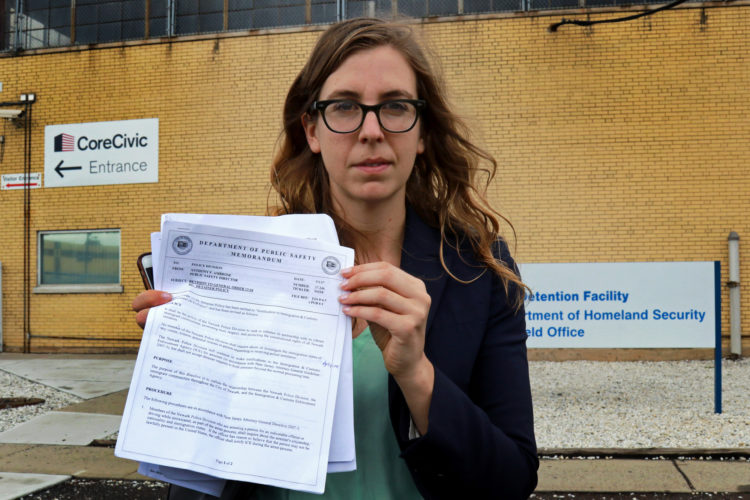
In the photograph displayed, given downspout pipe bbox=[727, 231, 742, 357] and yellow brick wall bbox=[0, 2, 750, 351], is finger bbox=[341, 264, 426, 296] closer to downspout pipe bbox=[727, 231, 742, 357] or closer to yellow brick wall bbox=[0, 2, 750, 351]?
yellow brick wall bbox=[0, 2, 750, 351]

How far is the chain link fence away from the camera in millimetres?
11242

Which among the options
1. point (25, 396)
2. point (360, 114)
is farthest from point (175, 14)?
point (360, 114)

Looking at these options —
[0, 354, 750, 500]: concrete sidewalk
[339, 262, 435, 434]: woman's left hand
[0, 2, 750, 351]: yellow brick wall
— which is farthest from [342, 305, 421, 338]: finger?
[0, 2, 750, 351]: yellow brick wall

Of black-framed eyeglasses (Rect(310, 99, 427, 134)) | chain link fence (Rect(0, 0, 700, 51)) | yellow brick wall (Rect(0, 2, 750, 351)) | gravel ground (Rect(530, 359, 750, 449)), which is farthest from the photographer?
chain link fence (Rect(0, 0, 700, 51))

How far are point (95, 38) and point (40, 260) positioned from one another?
485cm

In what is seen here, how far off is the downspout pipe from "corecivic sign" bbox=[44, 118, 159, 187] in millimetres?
10819

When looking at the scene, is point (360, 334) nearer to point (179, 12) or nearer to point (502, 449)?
point (502, 449)

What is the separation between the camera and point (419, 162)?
159cm

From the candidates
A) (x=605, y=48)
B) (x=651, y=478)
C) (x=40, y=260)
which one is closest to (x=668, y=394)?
(x=651, y=478)

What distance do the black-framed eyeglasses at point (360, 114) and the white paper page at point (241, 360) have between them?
0.30 m

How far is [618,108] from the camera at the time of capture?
10.6 meters

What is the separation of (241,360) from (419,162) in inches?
30.0

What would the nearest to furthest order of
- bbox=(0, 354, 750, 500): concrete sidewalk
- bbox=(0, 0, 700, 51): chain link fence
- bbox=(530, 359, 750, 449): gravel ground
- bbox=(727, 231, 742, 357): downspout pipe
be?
1. bbox=(0, 354, 750, 500): concrete sidewalk
2. bbox=(530, 359, 750, 449): gravel ground
3. bbox=(727, 231, 742, 357): downspout pipe
4. bbox=(0, 0, 700, 51): chain link fence

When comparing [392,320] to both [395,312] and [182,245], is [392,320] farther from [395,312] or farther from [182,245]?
[182,245]
